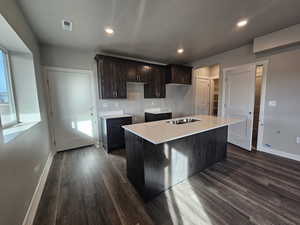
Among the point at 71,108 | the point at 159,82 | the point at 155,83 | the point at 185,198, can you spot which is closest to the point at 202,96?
the point at 159,82

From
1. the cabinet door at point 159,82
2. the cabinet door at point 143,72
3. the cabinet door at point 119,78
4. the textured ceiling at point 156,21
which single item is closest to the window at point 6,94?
the textured ceiling at point 156,21

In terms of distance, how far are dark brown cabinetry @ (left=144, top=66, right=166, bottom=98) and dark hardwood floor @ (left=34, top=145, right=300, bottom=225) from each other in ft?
8.31

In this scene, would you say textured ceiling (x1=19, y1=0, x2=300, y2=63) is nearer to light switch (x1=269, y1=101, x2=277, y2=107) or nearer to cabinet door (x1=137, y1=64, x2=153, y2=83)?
cabinet door (x1=137, y1=64, x2=153, y2=83)

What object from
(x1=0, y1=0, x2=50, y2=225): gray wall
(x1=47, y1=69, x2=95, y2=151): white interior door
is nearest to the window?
(x1=0, y1=0, x2=50, y2=225): gray wall

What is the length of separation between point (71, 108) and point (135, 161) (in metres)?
2.50

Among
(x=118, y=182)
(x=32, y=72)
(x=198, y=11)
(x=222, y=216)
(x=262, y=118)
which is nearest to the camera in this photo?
(x=222, y=216)

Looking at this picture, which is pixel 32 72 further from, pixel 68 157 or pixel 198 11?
pixel 198 11

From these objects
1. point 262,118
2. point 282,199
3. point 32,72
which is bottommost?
point 282,199

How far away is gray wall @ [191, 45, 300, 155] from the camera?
2.62 meters

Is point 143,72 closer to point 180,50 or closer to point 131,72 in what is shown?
point 131,72

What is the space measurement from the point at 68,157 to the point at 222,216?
312 cm

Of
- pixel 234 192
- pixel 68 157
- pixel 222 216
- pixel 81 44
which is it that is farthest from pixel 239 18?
pixel 68 157

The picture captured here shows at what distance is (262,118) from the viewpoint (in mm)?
3109

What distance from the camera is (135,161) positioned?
6.00 feet
